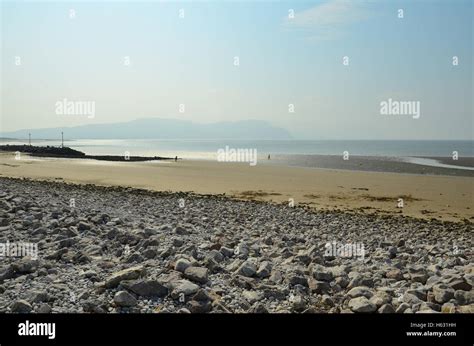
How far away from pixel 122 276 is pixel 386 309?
4.35 m

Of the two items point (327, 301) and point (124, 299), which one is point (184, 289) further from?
point (327, 301)

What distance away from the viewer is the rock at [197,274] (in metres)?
7.05

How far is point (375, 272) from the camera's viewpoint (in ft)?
26.8

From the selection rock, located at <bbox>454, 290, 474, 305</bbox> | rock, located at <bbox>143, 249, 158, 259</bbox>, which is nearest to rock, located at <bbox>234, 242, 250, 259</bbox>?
rock, located at <bbox>143, 249, 158, 259</bbox>

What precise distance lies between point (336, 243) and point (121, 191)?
1479 cm

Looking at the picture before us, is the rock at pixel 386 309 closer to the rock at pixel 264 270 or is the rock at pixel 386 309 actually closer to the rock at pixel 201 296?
the rock at pixel 264 270

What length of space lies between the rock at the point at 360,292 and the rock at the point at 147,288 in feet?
10.5

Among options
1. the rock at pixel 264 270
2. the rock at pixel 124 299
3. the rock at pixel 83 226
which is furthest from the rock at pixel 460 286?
the rock at pixel 83 226

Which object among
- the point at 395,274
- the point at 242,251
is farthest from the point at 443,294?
the point at 242,251

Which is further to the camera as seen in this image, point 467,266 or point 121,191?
point 121,191

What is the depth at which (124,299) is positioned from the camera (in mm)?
6074
